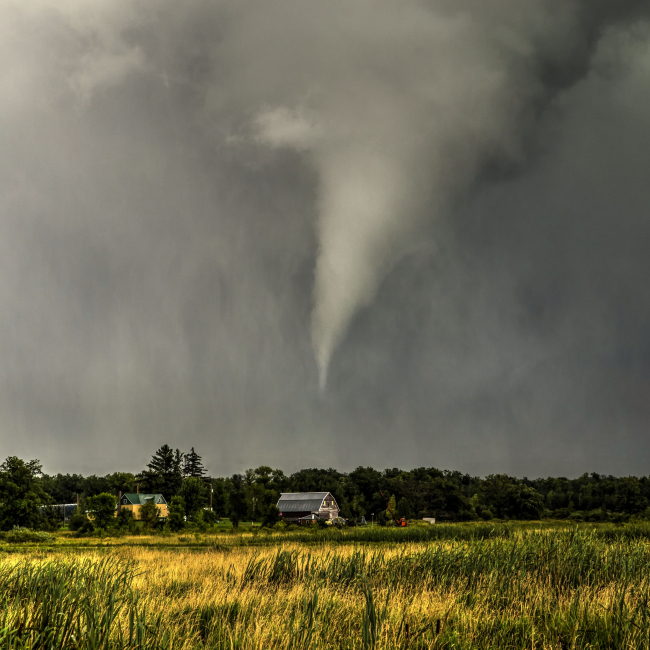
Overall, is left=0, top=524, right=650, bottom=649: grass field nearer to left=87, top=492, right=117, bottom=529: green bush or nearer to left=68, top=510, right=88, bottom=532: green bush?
left=68, top=510, right=88, bottom=532: green bush

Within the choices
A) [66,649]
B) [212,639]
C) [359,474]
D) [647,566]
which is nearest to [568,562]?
[647,566]

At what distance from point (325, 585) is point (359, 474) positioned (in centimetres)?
12450

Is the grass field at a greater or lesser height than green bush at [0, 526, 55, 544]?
greater

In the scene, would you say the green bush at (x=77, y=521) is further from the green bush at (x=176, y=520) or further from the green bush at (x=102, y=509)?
the green bush at (x=176, y=520)

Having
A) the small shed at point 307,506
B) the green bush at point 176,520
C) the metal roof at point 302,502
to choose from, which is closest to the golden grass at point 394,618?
the green bush at point 176,520

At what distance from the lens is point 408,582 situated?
15.6m

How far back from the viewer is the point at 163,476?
14175 cm

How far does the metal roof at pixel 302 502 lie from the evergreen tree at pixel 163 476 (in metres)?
38.5

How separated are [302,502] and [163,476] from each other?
4641cm

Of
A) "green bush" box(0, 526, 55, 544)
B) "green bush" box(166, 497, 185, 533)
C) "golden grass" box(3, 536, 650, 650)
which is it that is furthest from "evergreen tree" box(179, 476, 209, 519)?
"golden grass" box(3, 536, 650, 650)

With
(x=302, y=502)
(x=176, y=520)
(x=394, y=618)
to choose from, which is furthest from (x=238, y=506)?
(x=394, y=618)

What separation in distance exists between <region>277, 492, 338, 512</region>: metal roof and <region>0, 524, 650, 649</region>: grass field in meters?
94.2

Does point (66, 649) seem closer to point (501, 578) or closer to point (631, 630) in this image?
point (631, 630)

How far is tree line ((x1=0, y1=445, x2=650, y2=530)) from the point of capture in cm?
6800
